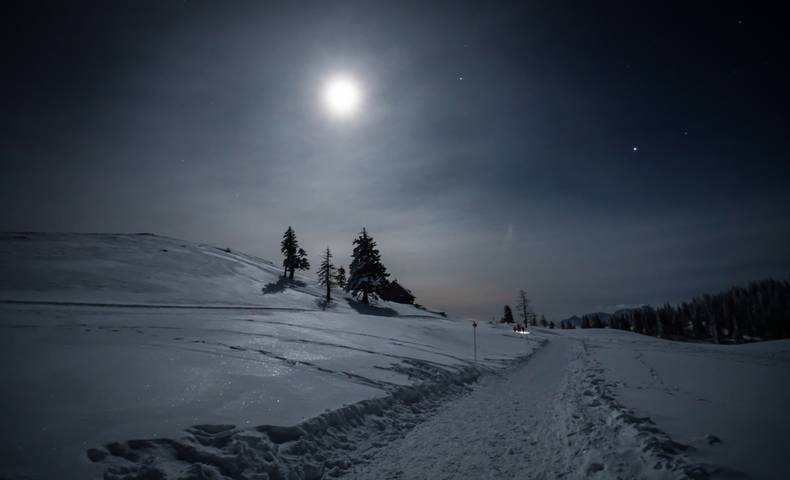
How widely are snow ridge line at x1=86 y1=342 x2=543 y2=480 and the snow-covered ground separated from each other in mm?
25

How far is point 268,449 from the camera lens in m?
5.79

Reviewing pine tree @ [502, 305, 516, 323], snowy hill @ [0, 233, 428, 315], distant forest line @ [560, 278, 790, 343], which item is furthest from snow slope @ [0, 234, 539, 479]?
distant forest line @ [560, 278, 790, 343]

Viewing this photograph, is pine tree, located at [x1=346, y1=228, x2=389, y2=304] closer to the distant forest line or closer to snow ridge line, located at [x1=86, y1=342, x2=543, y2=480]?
snow ridge line, located at [x1=86, y1=342, x2=543, y2=480]

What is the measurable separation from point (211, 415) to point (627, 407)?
32.0 ft

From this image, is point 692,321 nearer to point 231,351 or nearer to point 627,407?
point 627,407

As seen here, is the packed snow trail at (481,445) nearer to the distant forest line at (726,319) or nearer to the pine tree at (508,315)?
the pine tree at (508,315)

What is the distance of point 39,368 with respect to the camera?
287 inches

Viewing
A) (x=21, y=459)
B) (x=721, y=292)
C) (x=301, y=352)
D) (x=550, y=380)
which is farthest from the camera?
(x=721, y=292)

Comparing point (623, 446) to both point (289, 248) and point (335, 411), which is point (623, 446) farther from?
point (289, 248)

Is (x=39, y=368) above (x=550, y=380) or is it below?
above

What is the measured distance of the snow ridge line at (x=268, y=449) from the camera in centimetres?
484

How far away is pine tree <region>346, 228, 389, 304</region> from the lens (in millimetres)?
47219

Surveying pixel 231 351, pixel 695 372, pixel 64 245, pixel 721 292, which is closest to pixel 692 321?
pixel 721 292

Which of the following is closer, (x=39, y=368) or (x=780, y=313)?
(x=39, y=368)
